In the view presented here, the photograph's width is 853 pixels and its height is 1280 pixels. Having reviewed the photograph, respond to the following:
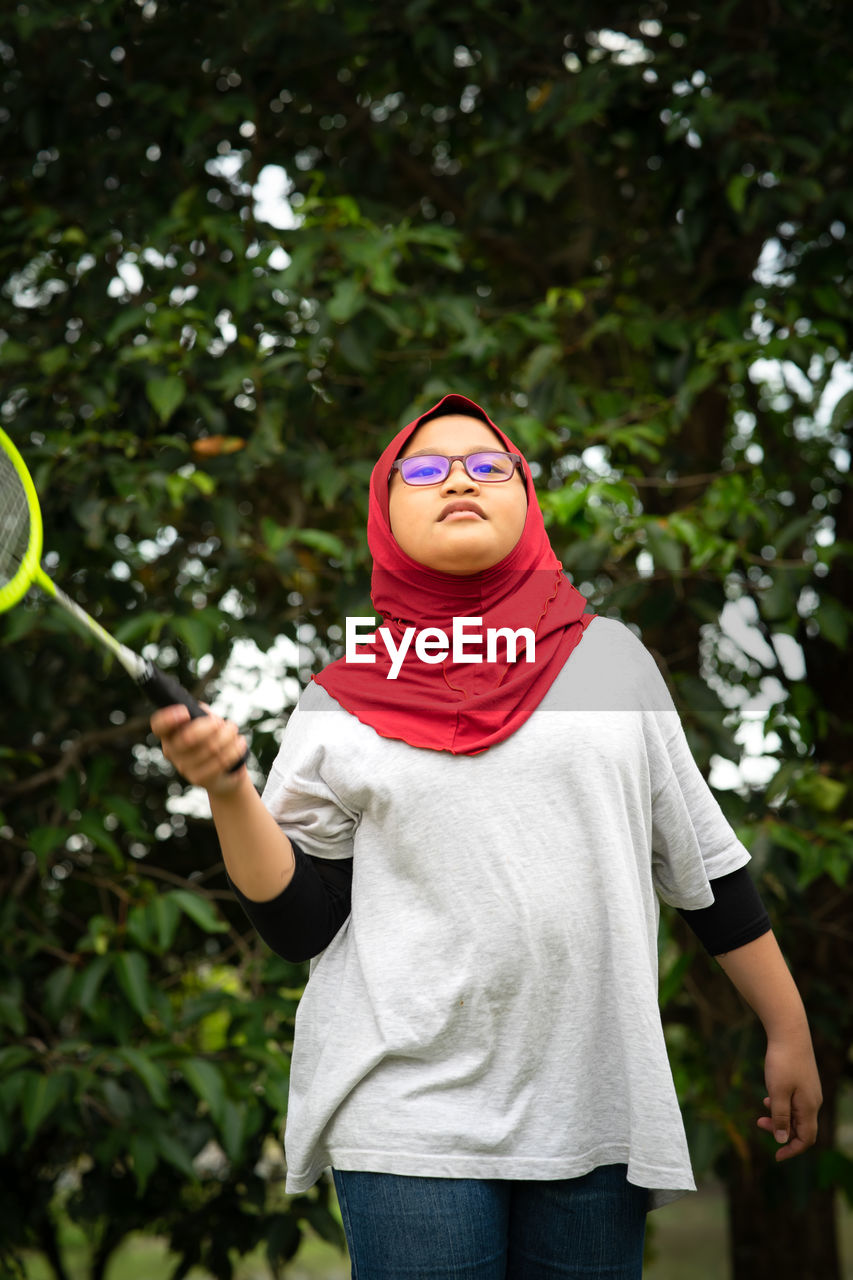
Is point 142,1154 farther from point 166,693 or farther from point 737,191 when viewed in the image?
point 737,191

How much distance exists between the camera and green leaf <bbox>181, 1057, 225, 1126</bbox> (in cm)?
244

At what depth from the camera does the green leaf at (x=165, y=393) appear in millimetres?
2613

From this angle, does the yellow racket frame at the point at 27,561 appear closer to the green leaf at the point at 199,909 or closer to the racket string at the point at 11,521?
the racket string at the point at 11,521

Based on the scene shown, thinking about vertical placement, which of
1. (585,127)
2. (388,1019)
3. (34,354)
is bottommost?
(388,1019)

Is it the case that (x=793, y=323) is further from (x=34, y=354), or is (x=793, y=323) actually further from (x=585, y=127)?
→ (x=34, y=354)

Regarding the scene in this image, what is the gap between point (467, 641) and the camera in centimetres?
146

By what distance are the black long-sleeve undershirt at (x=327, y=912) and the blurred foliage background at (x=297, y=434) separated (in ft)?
3.09

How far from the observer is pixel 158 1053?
100 inches

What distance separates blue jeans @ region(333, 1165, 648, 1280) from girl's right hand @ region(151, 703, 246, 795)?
475 mm

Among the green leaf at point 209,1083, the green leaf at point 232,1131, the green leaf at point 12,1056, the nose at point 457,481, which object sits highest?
the nose at point 457,481

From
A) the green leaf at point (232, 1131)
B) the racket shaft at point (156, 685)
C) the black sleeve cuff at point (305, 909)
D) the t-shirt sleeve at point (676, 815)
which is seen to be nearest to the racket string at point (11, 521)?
the racket shaft at point (156, 685)

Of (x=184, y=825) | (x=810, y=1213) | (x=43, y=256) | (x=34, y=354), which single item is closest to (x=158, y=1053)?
(x=184, y=825)

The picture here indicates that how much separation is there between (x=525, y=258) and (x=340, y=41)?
39.8 inches

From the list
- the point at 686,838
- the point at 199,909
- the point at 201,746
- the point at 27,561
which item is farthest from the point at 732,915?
the point at 199,909
